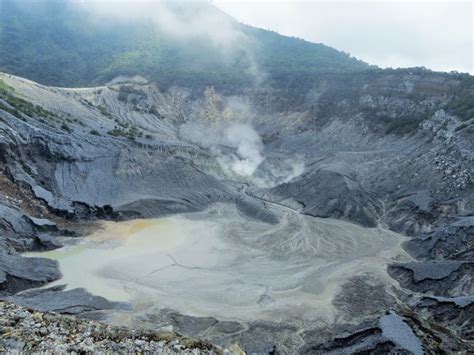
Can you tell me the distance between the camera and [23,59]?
12544 centimetres

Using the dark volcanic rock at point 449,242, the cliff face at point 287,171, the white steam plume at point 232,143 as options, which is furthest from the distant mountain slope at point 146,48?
the dark volcanic rock at point 449,242

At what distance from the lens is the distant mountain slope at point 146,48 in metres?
113

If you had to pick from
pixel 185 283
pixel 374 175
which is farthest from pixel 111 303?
pixel 374 175

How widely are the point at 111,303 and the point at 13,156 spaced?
920 inches

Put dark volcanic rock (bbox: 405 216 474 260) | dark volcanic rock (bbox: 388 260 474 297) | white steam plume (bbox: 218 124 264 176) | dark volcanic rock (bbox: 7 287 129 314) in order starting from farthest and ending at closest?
white steam plume (bbox: 218 124 264 176), dark volcanic rock (bbox: 405 216 474 260), dark volcanic rock (bbox: 388 260 474 297), dark volcanic rock (bbox: 7 287 129 314)

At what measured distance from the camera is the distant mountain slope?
370ft

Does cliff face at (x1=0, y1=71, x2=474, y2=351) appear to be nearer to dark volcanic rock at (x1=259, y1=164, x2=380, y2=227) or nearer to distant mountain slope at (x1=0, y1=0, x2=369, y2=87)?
dark volcanic rock at (x1=259, y1=164, x2=380, y2=227)

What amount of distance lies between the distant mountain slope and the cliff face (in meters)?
23.3

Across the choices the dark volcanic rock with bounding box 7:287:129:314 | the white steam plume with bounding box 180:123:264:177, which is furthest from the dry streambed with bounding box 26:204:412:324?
the white steam plume with bounding box 180:123:264:177

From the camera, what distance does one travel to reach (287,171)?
228 ft

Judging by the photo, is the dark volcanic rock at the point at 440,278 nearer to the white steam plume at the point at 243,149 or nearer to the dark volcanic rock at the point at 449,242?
the dark volcanic rock at the point at 449,242

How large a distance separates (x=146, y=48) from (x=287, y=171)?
3147 inches

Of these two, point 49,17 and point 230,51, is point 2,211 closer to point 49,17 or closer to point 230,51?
point 230,51

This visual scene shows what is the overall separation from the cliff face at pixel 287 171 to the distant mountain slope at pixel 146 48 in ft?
76.6
